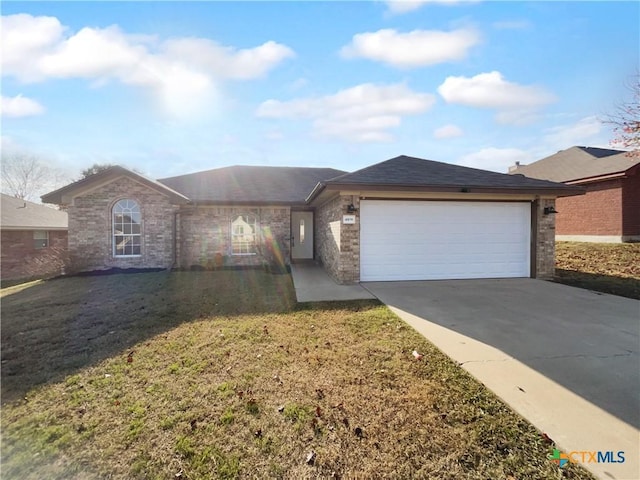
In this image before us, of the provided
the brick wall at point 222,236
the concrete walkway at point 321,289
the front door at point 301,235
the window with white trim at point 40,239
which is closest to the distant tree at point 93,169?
the window with white trim at point 40,239

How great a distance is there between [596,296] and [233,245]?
11.7 meters

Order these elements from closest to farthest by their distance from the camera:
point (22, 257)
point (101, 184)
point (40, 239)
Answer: point (101, 184) → point (22, 257) → point (40, 239)

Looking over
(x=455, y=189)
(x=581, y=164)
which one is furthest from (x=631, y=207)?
(x=455, y=189)

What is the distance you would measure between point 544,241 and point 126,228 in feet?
48.7

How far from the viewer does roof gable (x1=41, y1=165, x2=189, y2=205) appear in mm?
10875

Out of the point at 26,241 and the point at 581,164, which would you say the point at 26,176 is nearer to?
the point at 26,241

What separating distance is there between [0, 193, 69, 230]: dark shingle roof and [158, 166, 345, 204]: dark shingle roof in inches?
307

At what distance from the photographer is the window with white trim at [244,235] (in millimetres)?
12492

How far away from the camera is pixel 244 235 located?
41.3ft

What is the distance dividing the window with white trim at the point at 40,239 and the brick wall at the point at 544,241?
2347 centimetres

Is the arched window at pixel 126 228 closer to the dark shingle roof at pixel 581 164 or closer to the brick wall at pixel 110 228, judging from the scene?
the brick wall at pixel 110 228

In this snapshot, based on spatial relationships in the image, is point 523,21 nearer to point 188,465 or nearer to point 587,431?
point 587,431

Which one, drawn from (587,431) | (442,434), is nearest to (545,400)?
(587,431)

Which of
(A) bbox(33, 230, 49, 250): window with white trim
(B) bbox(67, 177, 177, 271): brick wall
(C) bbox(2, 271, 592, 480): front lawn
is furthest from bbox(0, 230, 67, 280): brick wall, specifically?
(C) bbox(2, 271, 592, 480): front lawn
